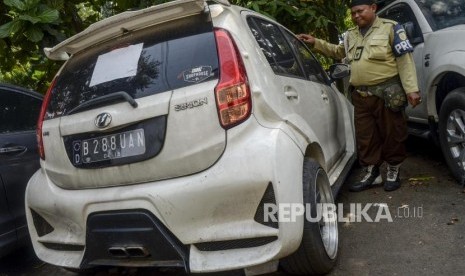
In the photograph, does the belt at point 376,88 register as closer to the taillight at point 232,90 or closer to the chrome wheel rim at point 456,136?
the chrome wheel rim at point 456,136

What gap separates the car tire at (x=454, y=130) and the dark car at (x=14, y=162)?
3351mm

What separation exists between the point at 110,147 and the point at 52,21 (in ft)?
8.36

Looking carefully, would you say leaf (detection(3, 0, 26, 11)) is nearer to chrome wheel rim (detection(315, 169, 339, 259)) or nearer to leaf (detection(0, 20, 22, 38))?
leaf (detection(0, 20, 22, 38))

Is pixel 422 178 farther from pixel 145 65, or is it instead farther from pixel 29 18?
pixel 29 18

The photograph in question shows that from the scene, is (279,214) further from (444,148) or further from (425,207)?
(444,148)

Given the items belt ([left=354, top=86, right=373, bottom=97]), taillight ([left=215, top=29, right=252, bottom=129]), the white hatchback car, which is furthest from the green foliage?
taillight ([left=215, top=29, right=252, bottom=129])

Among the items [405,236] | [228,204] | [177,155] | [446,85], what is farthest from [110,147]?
[446,85]

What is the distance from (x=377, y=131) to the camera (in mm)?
4191

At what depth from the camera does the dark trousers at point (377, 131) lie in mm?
4000

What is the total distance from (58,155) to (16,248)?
1137mm

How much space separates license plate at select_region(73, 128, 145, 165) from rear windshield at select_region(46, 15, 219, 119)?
0.22m

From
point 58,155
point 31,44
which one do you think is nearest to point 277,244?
point 58,155

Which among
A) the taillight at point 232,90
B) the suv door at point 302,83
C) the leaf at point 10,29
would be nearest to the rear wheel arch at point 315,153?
the suv door at point 302,83

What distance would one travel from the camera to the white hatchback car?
2.15 m
